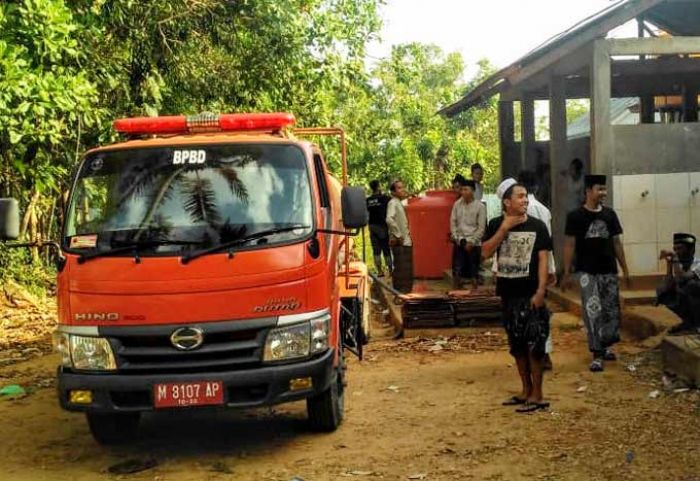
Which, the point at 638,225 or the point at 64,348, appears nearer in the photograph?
the point at 64,348

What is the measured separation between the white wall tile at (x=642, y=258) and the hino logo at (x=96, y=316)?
6578 mm

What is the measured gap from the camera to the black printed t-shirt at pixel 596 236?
7551 mm

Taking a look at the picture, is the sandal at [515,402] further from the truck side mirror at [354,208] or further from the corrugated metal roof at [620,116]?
the corrugated metal roof at [620,116]

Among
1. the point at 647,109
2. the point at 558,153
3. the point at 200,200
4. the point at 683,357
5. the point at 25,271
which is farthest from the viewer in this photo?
the point at 647,109

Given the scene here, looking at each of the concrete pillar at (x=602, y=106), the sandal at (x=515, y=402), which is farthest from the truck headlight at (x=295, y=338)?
the concrete pillar at (x=602, y=106)

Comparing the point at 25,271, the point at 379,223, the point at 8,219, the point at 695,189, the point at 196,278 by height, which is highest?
the point at 8,219

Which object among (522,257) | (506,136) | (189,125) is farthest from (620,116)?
(189,125)

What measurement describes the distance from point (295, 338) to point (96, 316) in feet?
4.09

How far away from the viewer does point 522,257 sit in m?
6.41

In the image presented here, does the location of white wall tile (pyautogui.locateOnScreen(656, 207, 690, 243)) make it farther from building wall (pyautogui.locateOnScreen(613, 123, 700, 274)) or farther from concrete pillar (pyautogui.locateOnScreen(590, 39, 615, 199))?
concrete pillar (pyautogui.locateOnScreen(590, 39, 615, 199))

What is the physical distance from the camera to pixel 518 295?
6441 mm

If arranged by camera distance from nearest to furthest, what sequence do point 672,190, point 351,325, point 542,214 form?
point 351,325
point 542,214
point 672,190

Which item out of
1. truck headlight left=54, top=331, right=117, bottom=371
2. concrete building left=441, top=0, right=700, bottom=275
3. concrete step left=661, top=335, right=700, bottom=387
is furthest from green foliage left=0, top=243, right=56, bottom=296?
concrete step left=661, top=335, right=700, bottom=387

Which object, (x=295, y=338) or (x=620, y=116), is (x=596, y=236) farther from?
(x=620, y=116)
